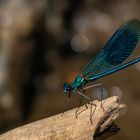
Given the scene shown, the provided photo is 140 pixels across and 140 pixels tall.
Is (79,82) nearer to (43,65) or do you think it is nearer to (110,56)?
(110,56)

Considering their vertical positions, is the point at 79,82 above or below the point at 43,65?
below

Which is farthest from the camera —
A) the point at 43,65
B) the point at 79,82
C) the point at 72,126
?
the point at 43,65

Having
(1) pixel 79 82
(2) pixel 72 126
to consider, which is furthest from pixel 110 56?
(2) pixel 72 126

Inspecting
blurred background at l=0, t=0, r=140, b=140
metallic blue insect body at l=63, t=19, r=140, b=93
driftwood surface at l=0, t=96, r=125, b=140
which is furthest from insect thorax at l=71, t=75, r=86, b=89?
blurred background at l=0, t=0, r=140, b=140

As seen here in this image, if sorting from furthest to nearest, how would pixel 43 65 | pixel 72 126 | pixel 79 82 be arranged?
1. pixel 43 65
2. pixel 79 82
3. pixel 72 126

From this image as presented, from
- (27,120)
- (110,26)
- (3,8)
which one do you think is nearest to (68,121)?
(27,120)

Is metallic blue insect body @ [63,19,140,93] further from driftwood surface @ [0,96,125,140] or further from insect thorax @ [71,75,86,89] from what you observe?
driftwood surface @ [0,96,125,140]
